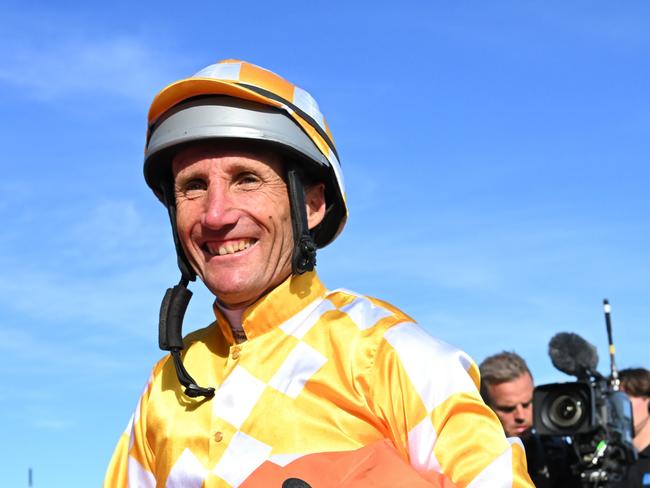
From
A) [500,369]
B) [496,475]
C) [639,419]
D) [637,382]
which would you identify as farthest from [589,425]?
[496,475]

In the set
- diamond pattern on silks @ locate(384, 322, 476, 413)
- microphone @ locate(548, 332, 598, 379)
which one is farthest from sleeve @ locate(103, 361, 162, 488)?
microphone @ locate(548, 332, 598, 379)

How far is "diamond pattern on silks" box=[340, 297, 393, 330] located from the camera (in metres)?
3.15

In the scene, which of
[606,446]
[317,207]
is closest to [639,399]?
[606,446]

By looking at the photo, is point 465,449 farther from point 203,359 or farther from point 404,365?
point 203,359

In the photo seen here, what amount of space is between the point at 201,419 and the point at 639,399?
5.27 m

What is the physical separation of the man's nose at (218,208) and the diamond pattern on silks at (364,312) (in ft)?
1.45

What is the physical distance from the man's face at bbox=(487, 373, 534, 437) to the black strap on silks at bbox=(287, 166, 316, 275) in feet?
13.2

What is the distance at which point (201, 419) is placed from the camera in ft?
10.5

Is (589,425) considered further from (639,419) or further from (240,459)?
(240,459)

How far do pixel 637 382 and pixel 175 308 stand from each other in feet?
17.0

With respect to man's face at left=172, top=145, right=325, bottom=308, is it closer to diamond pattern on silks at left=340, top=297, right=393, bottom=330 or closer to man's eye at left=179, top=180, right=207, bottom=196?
man's eye at left=179, top=180, right=207, bottom=196

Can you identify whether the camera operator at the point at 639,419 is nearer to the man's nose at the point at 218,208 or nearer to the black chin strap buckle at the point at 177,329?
the black chin strap buckle at the point at 177,329

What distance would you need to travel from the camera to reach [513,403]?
23.3 feet

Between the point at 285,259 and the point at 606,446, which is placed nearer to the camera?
the point at 285,259
